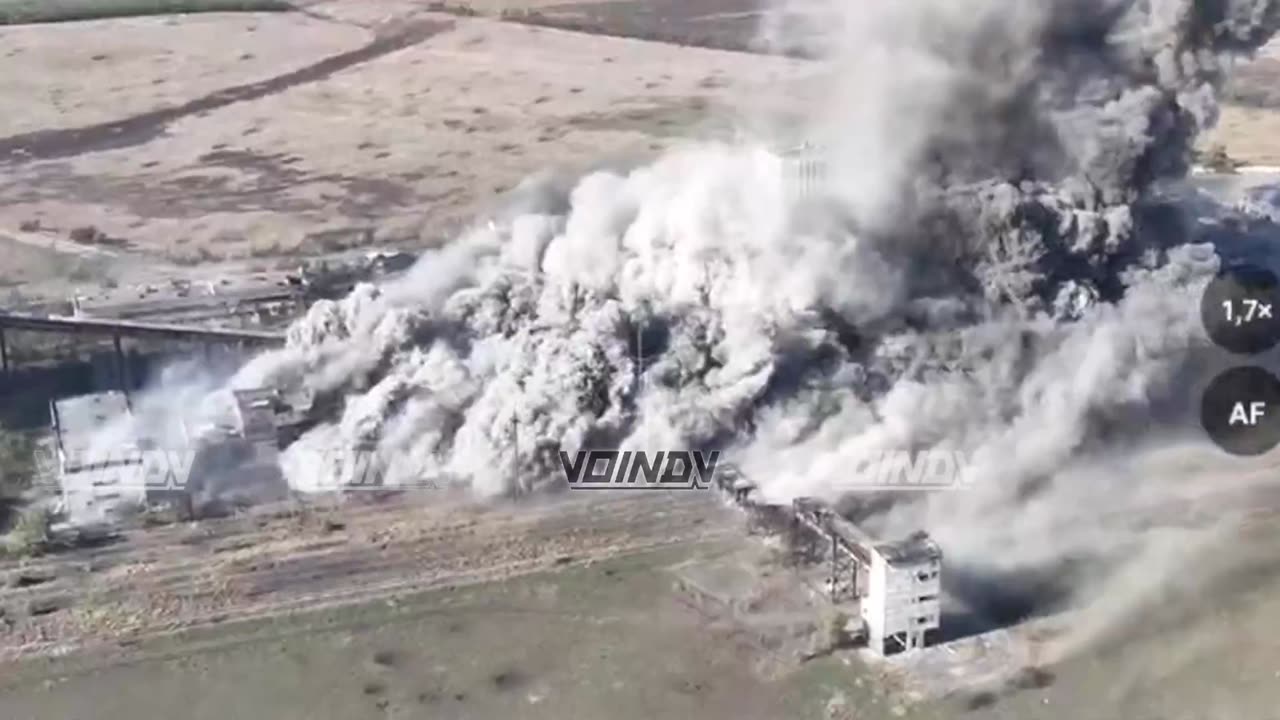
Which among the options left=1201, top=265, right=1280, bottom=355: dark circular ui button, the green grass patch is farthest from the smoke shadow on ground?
the green grass patch

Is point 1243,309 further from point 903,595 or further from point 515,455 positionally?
point 515,455

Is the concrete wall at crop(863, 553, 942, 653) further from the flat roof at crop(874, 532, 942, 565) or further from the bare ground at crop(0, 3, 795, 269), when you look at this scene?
the bare ground at crop(0, 3, 795, 269)

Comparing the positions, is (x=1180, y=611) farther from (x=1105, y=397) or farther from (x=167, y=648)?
(x=167, y=648)

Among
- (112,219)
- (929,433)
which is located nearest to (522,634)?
(929,433)

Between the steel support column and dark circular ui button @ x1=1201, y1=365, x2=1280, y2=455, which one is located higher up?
the steel support column

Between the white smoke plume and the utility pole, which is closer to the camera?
the utility pole

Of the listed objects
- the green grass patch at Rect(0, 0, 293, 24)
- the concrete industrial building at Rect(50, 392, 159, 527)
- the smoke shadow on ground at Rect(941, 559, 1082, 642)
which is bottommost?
the smoke shadow on ground at Rect(941, 559, 1082, 642)

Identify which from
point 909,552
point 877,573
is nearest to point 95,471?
point 877,573
